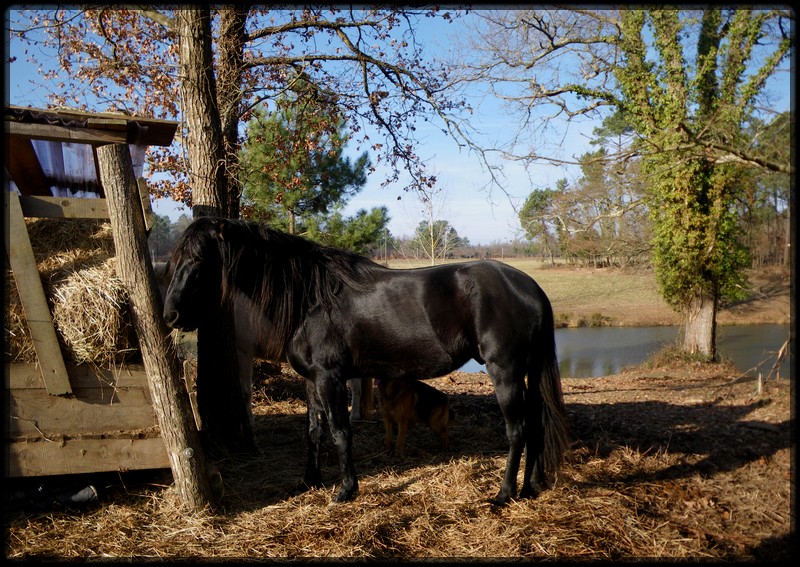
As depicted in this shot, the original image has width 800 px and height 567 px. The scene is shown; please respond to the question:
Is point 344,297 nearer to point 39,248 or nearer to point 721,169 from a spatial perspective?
point 39,248

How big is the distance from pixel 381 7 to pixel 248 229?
4.32 meters

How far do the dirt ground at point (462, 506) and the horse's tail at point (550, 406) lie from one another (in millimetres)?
260

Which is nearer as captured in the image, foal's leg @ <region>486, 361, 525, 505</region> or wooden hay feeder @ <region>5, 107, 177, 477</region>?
wooden hay feeder @ <region>5, 107, 177, 477</region>

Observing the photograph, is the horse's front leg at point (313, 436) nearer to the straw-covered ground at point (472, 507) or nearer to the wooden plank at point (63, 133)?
the straw-covered ground at point (472, 507)

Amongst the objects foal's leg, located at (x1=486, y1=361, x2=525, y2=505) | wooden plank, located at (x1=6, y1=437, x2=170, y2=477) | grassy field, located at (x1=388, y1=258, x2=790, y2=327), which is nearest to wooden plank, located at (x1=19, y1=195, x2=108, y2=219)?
wooden plank, located at (x1=6, y1=437, x2=170, y2=477)

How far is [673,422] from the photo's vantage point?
21.0 feet

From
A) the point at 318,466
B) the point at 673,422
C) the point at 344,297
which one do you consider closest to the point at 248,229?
the point at 344,297

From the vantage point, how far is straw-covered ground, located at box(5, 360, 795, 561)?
359 centimetres

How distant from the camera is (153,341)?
4117mm

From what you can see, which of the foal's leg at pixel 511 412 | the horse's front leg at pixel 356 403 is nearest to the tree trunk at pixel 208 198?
the horse's front leg at pixel 356 403

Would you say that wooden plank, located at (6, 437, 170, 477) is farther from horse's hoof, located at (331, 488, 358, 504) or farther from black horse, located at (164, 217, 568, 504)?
horse's hoof, located at (331, 488, 358, 504)

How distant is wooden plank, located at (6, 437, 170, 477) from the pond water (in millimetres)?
11160

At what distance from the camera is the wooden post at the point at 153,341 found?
406 cm

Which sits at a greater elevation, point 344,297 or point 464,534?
point 344,297
